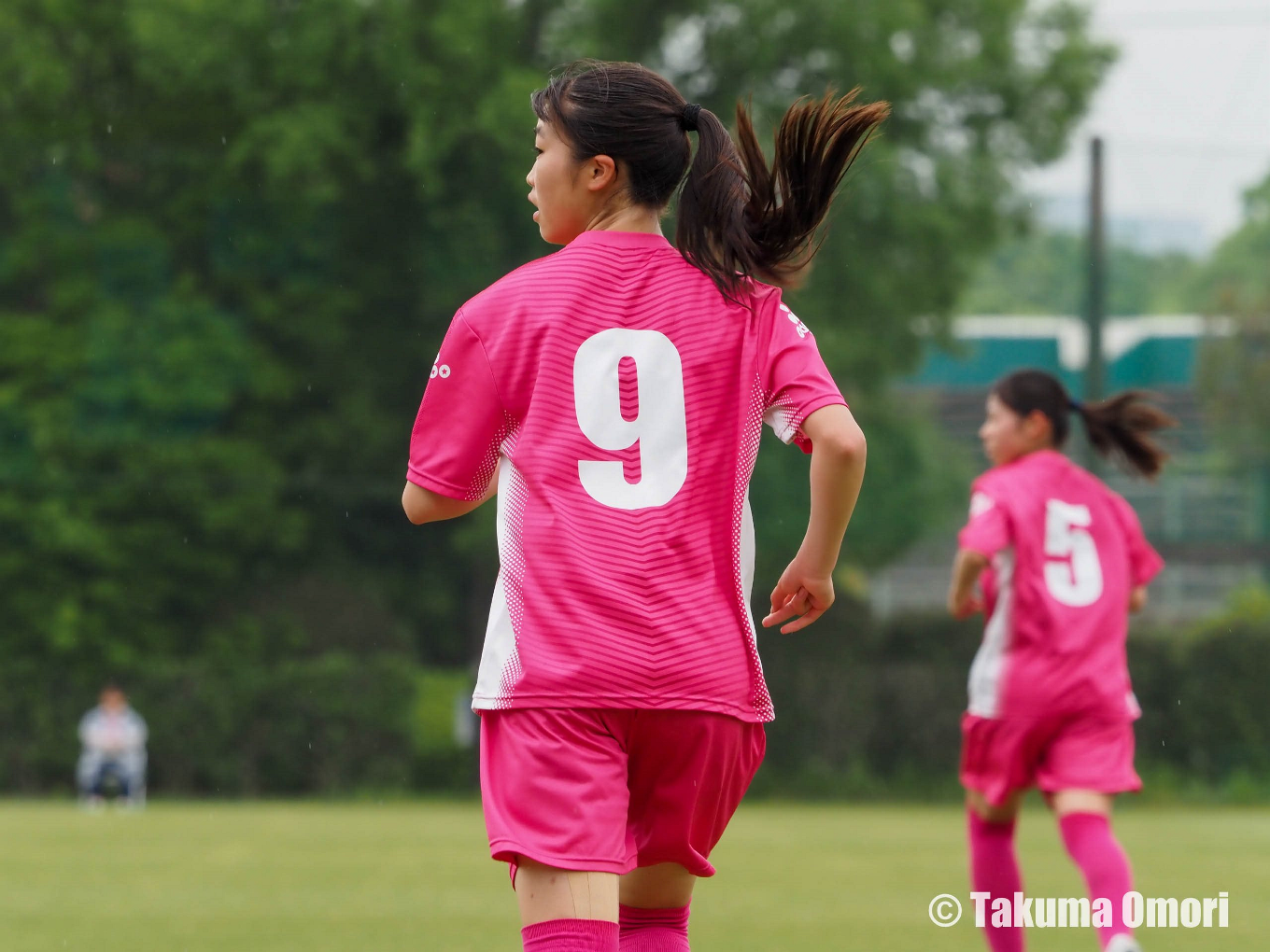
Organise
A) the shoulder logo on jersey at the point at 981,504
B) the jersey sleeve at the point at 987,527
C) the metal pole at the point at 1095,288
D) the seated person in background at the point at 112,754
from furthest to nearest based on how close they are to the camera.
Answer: the seated person in background at the point at 112,754 → the metal pole at the point at 1095,288 → the shoulder logo on jersey at the point at 981,504 → the jersey sleeve at the point at 987,527

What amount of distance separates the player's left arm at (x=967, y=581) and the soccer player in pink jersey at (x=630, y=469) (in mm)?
2206

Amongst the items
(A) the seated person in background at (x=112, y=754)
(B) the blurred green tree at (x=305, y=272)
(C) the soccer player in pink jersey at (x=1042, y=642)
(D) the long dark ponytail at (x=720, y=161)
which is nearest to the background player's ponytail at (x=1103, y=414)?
(C) the soccer player in pink jersey at (x=1042, y=642)

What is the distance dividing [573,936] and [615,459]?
0.62 metres

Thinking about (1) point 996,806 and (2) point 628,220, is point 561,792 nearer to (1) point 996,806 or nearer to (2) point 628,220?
(2) point 628,220

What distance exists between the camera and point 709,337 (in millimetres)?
2430

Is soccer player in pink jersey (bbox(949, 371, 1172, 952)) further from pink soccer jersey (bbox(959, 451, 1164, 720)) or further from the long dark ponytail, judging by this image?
the long dark ponytail

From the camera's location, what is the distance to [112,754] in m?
16.8

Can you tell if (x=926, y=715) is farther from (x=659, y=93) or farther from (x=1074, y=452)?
(x=659, y=93)

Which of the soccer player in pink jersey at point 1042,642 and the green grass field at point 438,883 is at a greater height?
the soccer player in pink jersey at point 1042,642

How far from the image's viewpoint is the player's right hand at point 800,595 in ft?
8.14

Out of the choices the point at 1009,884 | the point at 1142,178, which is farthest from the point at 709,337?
the point at 1142,178

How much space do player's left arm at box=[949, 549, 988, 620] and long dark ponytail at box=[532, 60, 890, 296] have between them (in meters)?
2.26

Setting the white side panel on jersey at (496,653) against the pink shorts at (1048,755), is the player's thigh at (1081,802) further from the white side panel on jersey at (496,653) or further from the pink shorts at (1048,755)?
the white side panel on jersey at (496,653)

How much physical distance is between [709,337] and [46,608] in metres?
17.2
